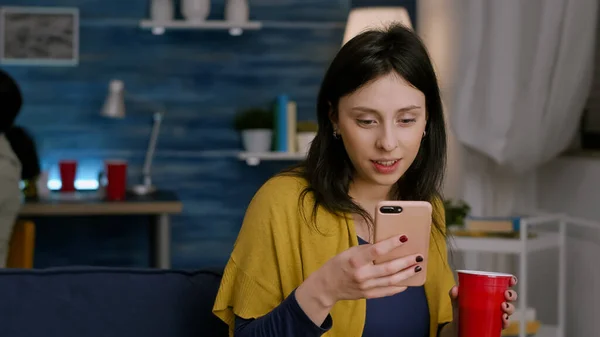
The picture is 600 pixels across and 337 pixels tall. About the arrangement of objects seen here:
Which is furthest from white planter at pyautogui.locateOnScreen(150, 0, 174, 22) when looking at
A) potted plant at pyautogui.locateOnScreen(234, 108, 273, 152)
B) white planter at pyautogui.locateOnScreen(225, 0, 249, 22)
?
potted plant at pyautogui.locateOnScreen(234, 108, 273, 152)

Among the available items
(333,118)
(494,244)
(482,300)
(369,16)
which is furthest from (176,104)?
(482,300)

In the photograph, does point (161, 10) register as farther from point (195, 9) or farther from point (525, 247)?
point (525, 247)

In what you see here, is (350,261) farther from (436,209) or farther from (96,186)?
(96,186)

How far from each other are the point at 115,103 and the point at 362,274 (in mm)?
3350

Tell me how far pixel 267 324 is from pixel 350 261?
210 mm

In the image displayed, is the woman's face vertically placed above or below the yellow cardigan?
above

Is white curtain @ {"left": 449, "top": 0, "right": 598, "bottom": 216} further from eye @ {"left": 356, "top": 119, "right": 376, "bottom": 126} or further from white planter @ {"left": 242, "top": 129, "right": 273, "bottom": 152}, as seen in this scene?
eye @ {"left": 356, "top": 119, "right": 376, "bottom": 126}

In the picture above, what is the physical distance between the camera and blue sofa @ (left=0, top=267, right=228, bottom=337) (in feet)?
5.15

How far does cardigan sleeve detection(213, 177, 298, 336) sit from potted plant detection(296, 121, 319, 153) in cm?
298

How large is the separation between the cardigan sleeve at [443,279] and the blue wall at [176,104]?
10.0ft

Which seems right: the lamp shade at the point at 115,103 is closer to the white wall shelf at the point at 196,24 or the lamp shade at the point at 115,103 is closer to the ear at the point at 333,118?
the white wall shelf at the point at 196,24

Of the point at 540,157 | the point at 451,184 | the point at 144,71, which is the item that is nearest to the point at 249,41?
the point at 144,71

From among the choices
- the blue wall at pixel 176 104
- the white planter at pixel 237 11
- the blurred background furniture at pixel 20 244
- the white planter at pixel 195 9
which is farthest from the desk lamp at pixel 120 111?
the blurred background furniture at pixel 20 244

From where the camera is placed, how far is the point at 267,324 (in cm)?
134
